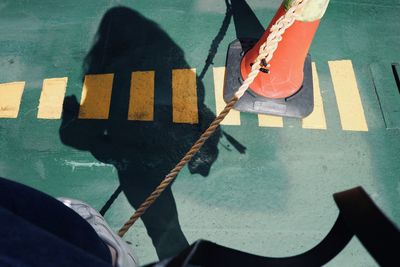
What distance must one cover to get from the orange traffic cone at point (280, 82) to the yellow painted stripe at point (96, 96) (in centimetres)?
117

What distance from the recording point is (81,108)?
364 cm

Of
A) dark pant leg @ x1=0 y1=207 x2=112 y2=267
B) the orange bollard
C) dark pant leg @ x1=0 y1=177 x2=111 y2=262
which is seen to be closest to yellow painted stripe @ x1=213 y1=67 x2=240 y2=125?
the orange bollard

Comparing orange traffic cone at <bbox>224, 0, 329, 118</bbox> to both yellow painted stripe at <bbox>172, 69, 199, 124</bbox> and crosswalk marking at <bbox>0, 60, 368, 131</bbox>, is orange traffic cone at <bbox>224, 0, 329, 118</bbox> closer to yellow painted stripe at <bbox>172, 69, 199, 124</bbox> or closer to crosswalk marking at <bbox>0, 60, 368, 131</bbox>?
crosswalk marking at <bbox>0, 60, 368, 131</bbox>

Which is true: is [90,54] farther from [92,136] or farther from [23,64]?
[92,136]

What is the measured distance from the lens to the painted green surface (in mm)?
3205

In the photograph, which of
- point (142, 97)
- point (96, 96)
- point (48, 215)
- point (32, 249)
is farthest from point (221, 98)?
point (32, 249)

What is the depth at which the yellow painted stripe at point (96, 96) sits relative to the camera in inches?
142

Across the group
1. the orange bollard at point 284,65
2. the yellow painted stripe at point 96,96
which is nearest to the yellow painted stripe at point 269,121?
the orange bollard at point 284,65

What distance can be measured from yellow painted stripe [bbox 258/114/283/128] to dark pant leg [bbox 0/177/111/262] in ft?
7.30

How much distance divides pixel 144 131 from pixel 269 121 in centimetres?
121

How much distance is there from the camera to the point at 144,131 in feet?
11.6

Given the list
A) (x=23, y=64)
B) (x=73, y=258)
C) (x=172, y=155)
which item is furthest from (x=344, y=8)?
(x=73, y=258)

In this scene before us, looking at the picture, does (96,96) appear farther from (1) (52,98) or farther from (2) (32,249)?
(2) (32,249)

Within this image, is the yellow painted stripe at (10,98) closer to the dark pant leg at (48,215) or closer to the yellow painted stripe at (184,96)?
the yellow painted stripe at (184,96)
